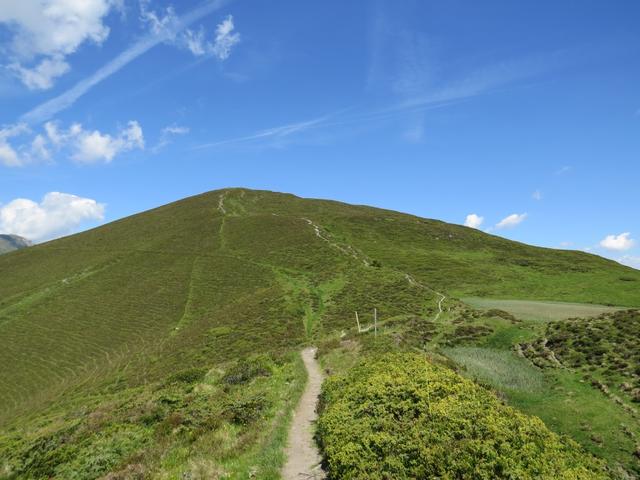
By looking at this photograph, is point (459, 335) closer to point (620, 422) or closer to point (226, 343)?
point (620, 422)

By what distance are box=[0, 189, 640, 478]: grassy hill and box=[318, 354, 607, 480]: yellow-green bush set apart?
297 centimetres

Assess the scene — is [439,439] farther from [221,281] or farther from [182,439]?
[221,281]

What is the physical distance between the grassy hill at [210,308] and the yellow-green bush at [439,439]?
297 centimetres

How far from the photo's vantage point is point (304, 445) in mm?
15461

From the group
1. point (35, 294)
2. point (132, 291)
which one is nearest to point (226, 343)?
point (132, 291)

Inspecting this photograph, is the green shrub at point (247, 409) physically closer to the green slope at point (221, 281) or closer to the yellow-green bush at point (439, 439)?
the yellow-green bush at point (439, 439)

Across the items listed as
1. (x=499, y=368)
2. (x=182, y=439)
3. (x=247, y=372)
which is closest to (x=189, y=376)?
(x=247, y=372)

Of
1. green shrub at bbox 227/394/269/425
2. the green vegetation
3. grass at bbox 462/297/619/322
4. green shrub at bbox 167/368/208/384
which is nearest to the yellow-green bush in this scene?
the green vegetation

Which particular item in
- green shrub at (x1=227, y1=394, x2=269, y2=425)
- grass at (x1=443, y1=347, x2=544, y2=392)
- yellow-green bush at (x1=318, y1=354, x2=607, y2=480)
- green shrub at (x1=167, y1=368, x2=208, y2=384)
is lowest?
green shrub at (x1=167, y1=368, x2=208, y2=384)

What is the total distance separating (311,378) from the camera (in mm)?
27219

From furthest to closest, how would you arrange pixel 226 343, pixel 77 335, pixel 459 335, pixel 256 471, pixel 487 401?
pixel 77 335, pixel 226 343, pixel 459 335, pixel 487 401, pixel 256 471

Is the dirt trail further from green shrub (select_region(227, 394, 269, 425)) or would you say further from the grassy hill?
green shrub (select_region(227, 394, 269, 425))

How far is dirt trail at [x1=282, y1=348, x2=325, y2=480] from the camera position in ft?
43.1

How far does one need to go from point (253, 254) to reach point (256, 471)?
268ft
